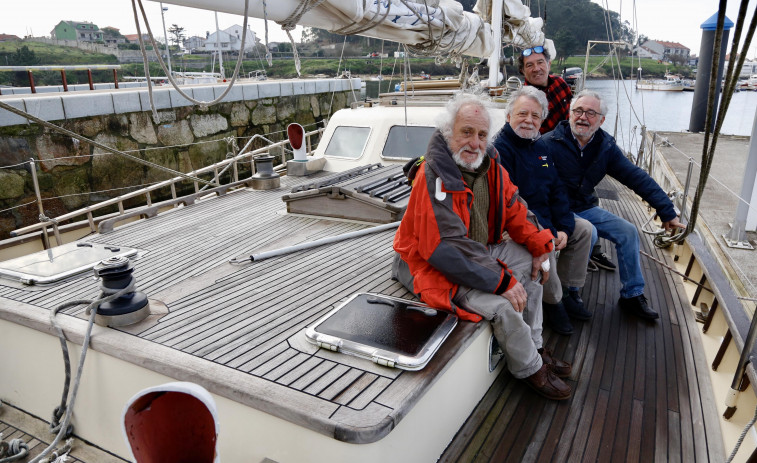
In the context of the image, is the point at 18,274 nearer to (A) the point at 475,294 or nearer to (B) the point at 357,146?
(A) the point at 475,294

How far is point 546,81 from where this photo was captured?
12.7 ft

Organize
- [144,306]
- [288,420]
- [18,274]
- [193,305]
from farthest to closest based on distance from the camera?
[18,274] → [193,305] → [144,306] → [288,420]

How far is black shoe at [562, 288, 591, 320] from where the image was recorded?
3287 millimetres

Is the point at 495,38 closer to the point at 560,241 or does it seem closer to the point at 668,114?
the point at 560,241

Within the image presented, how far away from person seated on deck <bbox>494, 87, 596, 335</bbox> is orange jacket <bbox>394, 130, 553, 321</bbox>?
18.4 inches

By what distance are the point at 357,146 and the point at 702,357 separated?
14.7ft

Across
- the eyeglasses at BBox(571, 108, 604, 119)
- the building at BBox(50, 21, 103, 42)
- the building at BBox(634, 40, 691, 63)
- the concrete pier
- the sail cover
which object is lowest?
the concrete pier

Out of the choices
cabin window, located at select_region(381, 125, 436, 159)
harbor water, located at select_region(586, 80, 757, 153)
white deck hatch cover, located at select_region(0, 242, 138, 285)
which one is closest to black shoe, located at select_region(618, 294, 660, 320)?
cabin window, located at select_region(381, 125, 436, 159)

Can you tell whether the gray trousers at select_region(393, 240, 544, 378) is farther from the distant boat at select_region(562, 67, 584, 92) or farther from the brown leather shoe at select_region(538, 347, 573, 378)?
the distant boat at select_region(562, 67, 584, 92)

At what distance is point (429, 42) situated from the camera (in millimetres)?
4500

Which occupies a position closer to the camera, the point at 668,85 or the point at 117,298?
the point at 117,298

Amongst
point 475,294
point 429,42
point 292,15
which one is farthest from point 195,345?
point 429,42

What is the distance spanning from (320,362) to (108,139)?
966 cm

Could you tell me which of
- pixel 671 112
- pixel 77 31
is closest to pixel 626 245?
pixel 671 112
